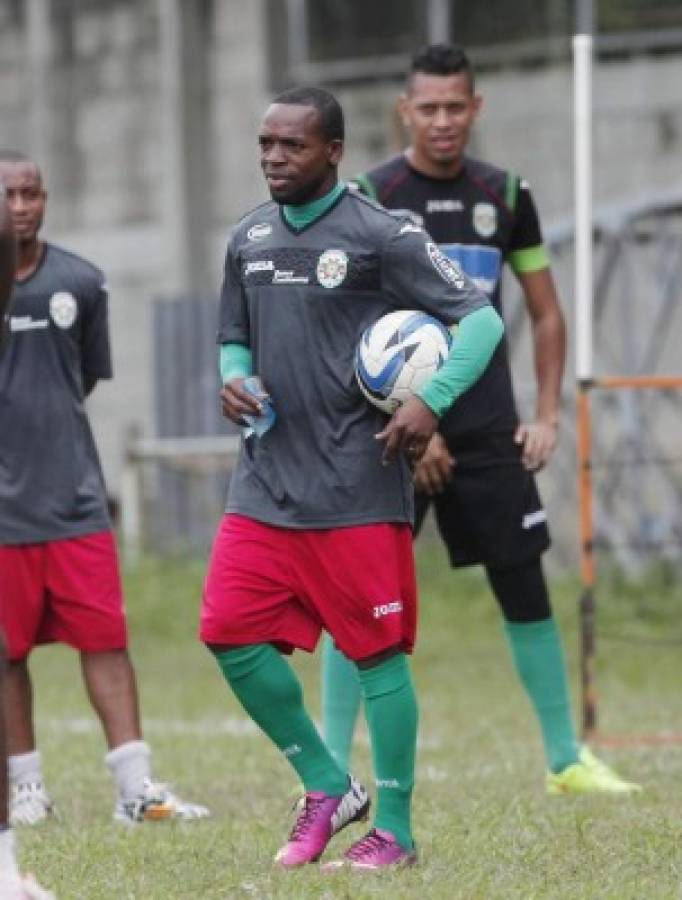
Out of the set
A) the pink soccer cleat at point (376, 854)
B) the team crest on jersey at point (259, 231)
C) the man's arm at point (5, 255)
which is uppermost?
the man's arm at point (5, 255)

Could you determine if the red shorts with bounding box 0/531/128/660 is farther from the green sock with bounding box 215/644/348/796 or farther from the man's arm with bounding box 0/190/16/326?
the man's arm with bounding box 0/190/16/326

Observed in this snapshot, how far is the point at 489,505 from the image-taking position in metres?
8.77

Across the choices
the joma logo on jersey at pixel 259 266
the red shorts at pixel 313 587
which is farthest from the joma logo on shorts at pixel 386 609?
the joma logo on jersey at pixel 259 266

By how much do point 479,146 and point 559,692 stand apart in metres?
13.2

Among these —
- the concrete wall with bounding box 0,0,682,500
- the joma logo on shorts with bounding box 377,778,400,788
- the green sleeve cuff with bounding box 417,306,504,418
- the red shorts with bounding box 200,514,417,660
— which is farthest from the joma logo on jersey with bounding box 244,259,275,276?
the concrete wall with bounding box 0,0,682,500

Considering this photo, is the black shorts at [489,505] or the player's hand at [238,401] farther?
the black shorts at [489,505]

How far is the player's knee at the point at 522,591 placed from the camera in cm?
893

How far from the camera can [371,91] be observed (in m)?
22.5

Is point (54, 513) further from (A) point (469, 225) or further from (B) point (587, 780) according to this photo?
(B) point (587, 780)

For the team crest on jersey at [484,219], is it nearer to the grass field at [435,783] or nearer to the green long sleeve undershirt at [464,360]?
the grass field at [435,783]

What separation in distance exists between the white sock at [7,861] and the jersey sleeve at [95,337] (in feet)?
10.1

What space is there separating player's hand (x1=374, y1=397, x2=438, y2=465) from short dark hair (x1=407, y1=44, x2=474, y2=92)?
2.40m

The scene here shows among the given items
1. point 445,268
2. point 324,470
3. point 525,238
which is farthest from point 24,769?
point 445,268

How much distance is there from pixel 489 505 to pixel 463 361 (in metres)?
2.15
